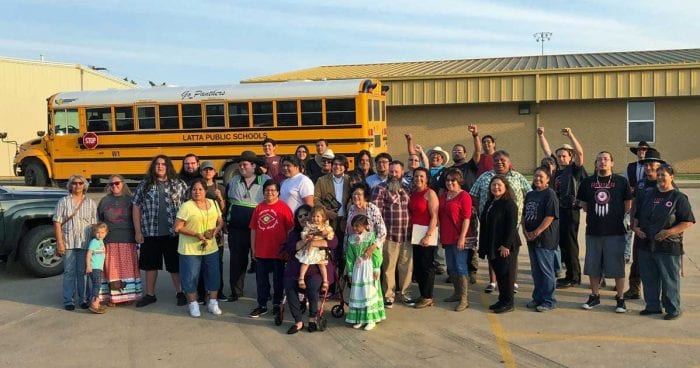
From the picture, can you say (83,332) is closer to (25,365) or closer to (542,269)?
(25,365)

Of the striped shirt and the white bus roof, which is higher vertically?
the white bus roof

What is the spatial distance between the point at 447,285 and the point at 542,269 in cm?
131

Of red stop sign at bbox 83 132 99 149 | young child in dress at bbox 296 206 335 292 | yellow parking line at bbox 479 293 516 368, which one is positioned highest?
red stop sign at bbox 83 132 99 149

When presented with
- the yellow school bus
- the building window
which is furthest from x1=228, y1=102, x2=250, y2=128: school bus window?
the building window

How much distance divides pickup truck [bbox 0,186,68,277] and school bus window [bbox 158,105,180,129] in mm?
7674

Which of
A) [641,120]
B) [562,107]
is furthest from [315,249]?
[641,120]

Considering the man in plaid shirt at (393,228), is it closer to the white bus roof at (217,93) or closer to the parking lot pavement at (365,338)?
the parking lot pavement at (365,338)

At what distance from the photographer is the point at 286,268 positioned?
5.40 meters

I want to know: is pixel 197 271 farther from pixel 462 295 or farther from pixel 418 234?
pixel 462 295

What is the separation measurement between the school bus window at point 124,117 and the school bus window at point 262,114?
10.5ft

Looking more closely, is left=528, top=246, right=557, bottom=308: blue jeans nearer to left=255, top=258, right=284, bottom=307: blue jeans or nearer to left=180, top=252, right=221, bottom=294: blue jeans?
left=255, top=258, right=284, bottom=307: blue jeans

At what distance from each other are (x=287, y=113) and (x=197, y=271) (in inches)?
355

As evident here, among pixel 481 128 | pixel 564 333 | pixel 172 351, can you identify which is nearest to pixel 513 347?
pixel 564 333

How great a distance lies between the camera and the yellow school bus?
1434 cm
